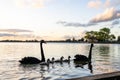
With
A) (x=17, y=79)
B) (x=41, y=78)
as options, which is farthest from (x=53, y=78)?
(x=17, y=79)

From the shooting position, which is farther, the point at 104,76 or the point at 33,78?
the point at 33,78

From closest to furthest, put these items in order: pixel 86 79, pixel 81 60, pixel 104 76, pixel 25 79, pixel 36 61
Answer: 1. pixel 86 79
2. pixel 104 76
3. pixel 25 79
4. pixel 36 61
5. pixel 81 60

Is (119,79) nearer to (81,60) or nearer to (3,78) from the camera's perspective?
(3,78)

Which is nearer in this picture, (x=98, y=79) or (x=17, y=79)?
(x=98, y=79)

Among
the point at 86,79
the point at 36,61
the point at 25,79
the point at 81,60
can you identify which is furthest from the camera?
the point at 81,60

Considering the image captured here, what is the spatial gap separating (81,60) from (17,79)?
22240mm

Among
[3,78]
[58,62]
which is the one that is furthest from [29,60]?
[3,78]

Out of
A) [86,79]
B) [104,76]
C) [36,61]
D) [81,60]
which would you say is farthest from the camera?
[81,60]

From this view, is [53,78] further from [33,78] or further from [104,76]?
[104,76]

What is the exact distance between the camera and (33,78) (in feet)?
70.2

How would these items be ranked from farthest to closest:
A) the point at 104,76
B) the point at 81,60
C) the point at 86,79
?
the point at 81,60, the point at 104,76, the point at 86,79

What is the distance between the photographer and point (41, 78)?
843 inches

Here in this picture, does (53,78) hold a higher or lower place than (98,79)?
lower

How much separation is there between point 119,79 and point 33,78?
13047mm
